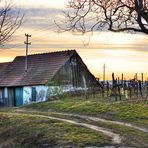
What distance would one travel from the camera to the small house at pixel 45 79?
5856 cm

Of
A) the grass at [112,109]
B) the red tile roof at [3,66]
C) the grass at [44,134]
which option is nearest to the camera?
the grass at [44,134]

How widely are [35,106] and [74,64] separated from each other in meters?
14.2

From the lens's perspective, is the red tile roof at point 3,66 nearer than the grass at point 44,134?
No

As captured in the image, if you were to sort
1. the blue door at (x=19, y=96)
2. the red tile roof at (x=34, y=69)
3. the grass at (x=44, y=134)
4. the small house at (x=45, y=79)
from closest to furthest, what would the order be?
1. the grass at (x=44, y=134)
2. the small house at (x=45, y=79)
3. the red tile roof at (x=34, y=69)
4. the blue door at (x=19, y=96)

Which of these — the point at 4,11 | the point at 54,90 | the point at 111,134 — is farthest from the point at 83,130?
the point at 54,90

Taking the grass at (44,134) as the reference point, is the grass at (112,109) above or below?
above

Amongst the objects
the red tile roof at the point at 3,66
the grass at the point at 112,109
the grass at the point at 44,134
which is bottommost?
the grass at the point at 44,134

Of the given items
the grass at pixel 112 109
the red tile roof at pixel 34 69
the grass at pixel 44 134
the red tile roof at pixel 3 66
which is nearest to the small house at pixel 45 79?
the red tile roof at pixel 34 69

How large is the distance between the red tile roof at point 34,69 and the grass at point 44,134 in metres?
27.2

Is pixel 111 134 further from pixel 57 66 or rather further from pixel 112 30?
pixel 57 66

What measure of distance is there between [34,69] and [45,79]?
5.01 metres

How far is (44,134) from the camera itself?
26.0 meters

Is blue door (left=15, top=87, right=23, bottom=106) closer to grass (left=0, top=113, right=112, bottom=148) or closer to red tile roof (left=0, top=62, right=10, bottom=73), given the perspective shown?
red tile roof (left=0, top=62, right=10, bottom=73)

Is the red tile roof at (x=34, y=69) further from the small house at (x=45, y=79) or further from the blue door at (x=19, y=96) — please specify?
the blue door at (x=19, y=96)
